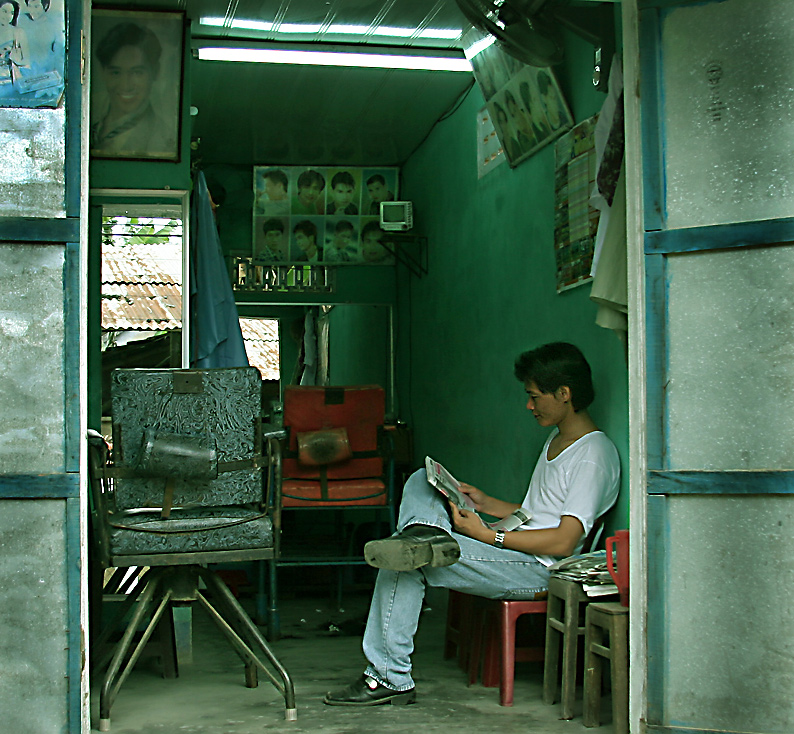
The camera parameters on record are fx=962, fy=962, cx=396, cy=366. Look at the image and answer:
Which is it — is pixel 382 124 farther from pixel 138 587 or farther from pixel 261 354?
pixel 138 587

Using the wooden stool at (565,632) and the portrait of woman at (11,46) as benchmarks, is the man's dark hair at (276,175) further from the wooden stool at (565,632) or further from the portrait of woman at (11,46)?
the portrait of woman at (11,46)

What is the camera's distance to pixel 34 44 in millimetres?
2453

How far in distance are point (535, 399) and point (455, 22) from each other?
78.0 inches

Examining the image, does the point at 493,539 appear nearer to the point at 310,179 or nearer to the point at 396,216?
the point at 396,216

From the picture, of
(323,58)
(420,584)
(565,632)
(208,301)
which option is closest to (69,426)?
(420,584)

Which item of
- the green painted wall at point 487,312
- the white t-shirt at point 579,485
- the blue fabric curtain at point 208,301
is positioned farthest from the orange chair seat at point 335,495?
the white t-shirt at point 579,485

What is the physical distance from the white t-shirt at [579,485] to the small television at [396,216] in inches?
143

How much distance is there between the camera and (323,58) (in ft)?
16.5

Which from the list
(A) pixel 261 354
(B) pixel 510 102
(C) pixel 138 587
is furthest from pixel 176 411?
(A) pixel 261 354

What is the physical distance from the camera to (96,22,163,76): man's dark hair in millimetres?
4680

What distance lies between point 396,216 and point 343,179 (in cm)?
83

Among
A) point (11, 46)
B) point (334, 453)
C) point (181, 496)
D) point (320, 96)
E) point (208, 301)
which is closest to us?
point (11, 46)

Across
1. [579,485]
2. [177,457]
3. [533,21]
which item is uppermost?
[533,21]

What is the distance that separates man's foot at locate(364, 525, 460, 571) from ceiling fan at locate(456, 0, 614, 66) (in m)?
1.83
